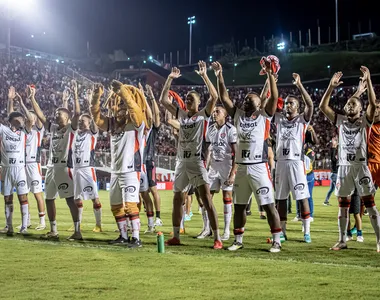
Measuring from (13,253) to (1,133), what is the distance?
4.34 metres

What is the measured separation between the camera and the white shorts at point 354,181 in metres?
9.93

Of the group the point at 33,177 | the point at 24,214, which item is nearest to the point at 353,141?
the point at 24,214

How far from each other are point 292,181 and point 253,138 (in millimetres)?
1741

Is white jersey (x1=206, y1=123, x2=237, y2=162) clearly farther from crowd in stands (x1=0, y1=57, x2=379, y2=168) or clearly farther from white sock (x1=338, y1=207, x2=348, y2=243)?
crowd in stands (x1=0, y1=57, x2=379, y2=168)

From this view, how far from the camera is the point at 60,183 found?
12172 mm

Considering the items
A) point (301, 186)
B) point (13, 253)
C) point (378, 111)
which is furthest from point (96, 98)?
point (378, 111)

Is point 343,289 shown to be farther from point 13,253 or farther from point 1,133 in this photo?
point 1,133

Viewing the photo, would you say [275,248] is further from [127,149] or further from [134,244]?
[127,149]

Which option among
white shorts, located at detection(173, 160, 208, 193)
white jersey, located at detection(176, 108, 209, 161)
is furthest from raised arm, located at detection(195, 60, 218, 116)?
white shorts, located at detection(173, 160, 208, 193)

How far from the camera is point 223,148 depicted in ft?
41.9

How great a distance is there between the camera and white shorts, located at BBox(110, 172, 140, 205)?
10789mm

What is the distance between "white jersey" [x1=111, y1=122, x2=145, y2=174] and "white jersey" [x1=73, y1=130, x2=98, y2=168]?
209 centimetres

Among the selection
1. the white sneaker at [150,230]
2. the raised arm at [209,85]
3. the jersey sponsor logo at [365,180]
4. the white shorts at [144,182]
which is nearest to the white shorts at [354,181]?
the jersey sponsor logo at [365,180]

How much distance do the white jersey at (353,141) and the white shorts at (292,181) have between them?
4.07 ft
